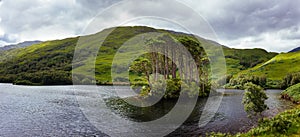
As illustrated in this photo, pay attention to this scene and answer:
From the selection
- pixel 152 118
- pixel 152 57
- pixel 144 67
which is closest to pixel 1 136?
pixel 152 118

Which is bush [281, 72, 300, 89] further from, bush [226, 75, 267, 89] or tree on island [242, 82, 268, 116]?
tree on island [242, 82, 268, 116]

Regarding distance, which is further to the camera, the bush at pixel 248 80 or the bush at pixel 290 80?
the bush at pixel 248 80

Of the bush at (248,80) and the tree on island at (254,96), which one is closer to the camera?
the tree on island at (254,96)

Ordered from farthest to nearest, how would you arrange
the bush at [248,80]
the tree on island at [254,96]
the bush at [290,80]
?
1. the bush at [248,80]
2. the bush at [290,80]
3. the tree on island at [254,96]

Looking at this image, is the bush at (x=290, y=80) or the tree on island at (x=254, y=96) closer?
the tree on island at (x=254, y=96)

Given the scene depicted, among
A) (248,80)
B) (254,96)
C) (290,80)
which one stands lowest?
(254,96)

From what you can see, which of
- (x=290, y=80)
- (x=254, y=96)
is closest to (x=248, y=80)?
(x=290, y=80)

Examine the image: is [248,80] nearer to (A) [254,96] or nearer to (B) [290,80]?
(B) [290,80]

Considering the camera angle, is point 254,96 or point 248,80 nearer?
point 254,96

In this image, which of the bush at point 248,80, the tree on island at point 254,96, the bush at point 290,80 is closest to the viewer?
the tree on island at point 254,96

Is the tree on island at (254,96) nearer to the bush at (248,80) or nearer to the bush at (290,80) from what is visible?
the bush at (248,80)

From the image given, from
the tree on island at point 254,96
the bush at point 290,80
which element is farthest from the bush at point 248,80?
the tree on island at point 254,96

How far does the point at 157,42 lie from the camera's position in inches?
3324

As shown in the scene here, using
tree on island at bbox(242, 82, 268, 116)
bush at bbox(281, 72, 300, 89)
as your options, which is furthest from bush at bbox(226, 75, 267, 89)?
tree on island at bbox(242, 82, 268, 116)
